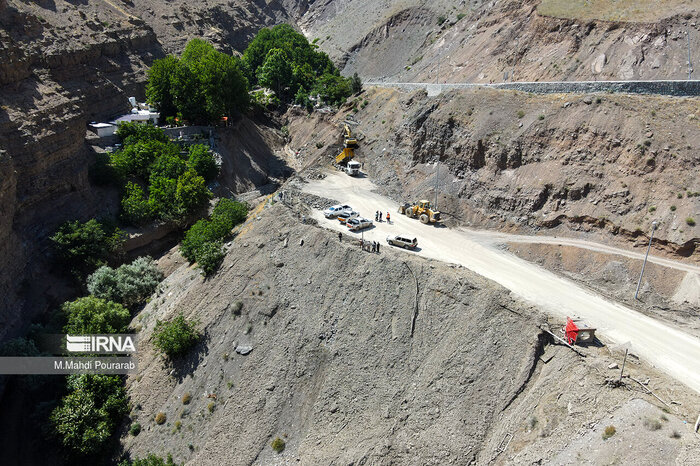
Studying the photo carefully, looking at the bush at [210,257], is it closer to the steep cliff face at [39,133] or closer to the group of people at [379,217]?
the group of people at [379,217]

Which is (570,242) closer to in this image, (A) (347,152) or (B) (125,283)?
(A) (347,152)

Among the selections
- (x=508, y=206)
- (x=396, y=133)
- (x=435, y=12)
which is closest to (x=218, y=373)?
(x=508, y=206)

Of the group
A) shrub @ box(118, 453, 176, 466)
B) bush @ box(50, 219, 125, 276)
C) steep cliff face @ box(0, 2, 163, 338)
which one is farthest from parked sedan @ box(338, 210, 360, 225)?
steep cliff face @ box(0, 2, 163, 338)

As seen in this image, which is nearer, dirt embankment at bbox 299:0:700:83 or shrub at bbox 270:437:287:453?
shrub at bbox 270:437:287:453

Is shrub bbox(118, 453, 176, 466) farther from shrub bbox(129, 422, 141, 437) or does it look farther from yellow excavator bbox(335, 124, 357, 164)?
yellow excavator bbox(335, 124, 357, 164)

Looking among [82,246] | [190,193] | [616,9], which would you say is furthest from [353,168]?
[616,9]
